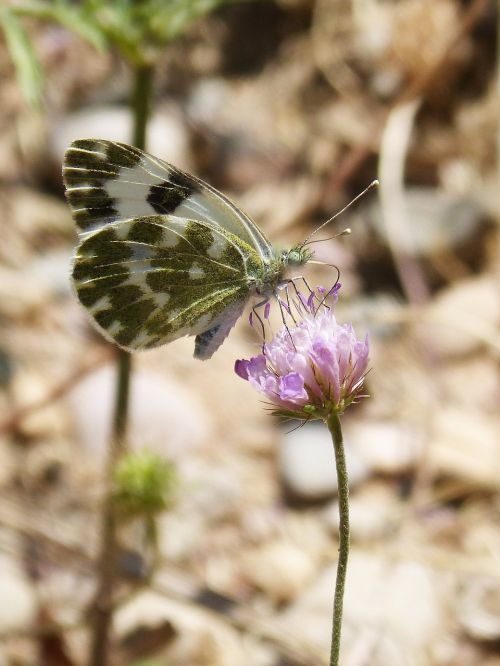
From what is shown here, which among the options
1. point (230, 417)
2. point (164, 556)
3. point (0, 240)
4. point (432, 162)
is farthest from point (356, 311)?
point (0, 240)

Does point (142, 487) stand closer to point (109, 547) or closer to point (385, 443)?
point (109, 547)

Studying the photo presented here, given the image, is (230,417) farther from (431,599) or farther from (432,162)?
(432,162)

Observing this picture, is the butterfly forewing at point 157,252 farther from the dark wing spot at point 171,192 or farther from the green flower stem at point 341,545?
the green flower stem at point 341,545

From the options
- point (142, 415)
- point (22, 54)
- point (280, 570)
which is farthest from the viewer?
point (142, 415)

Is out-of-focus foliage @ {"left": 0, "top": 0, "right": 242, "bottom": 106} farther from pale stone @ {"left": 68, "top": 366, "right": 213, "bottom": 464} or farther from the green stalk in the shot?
pale stone @ {"left": 68, "top": 366, "right": 213, "bottom": 464}

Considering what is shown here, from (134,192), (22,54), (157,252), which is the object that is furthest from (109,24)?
(157,252)

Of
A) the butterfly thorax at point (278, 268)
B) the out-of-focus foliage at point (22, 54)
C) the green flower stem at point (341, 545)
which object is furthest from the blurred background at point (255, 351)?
the green flower stem at point (341, 545)
